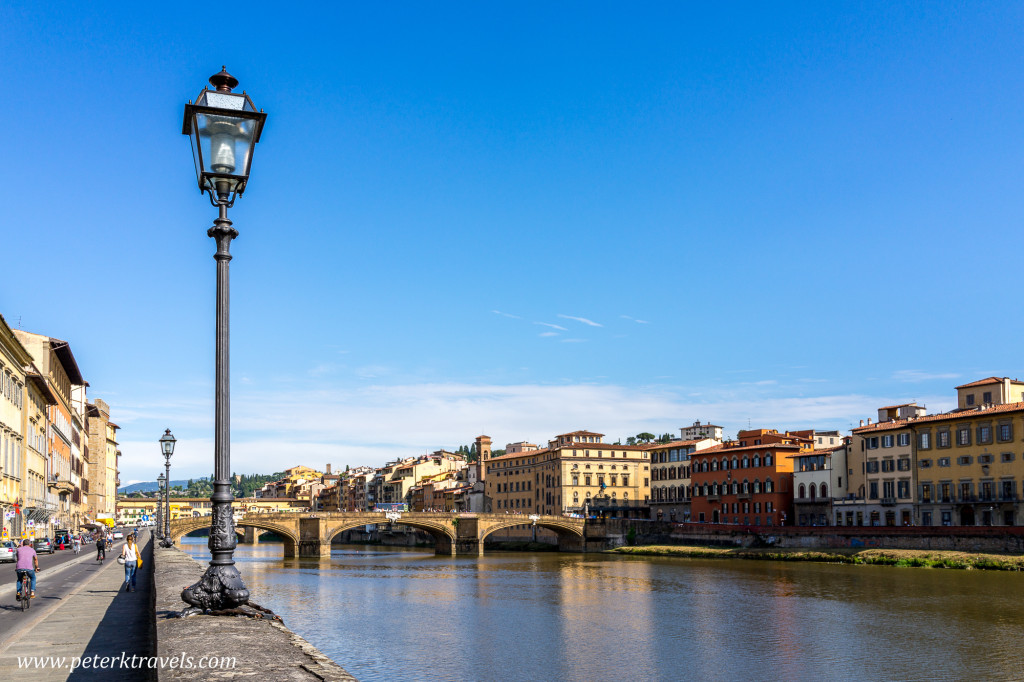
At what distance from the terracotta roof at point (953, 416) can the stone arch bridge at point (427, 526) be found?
109 ft

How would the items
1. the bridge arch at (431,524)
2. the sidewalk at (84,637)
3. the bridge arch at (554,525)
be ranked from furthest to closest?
the bridge arch at (554,525) → the bridge arch at (431,524) → the sidewalk at (84,637)

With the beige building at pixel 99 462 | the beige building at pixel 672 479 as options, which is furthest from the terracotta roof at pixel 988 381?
the beige building at pixel 99 462

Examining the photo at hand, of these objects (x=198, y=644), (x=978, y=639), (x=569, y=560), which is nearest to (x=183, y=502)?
(x=569, y=560)

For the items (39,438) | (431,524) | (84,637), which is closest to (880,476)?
(431,524)

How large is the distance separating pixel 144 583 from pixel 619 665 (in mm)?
14405

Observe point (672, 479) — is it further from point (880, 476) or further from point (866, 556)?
point (866, 556)

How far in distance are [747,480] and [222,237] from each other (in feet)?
298

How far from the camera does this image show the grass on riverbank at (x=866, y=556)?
60.3 meters

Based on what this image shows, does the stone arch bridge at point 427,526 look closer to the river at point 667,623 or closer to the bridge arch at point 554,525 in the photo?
the bridge arch at point 554,525

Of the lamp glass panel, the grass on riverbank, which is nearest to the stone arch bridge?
the grass on riverbank

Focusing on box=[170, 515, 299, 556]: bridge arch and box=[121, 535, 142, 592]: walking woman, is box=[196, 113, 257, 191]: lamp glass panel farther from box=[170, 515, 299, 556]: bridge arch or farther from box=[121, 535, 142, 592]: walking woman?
box=[170, 515, 299, 556]: bridge arch

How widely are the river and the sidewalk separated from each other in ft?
28.4

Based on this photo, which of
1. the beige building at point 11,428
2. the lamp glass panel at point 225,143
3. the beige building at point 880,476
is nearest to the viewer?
the lamp glass panel at point 225,143

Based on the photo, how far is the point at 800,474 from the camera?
3487 inches
